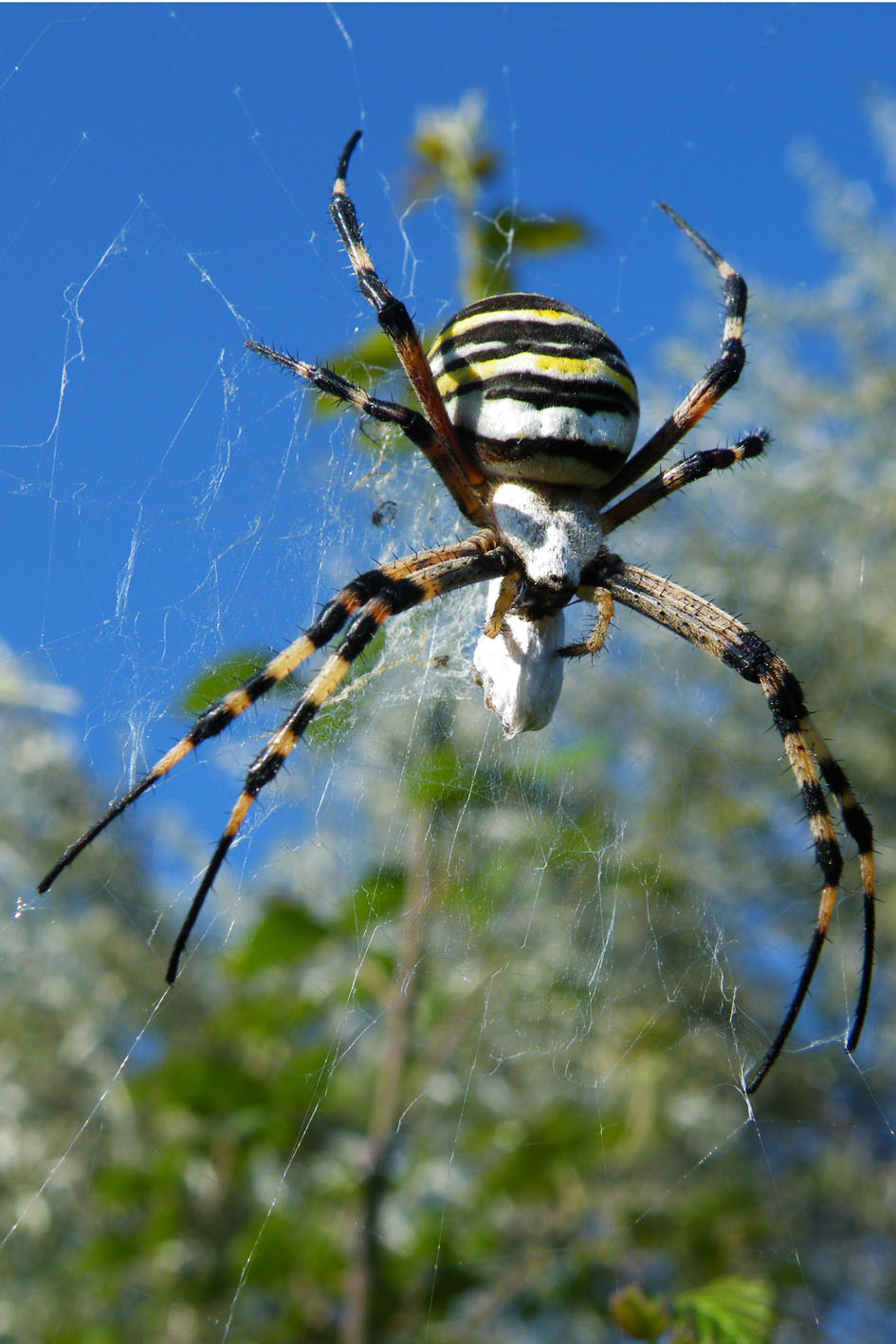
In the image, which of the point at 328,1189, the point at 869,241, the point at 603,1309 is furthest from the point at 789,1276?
the point at 869,241

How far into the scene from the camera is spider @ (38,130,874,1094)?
8.36 ft

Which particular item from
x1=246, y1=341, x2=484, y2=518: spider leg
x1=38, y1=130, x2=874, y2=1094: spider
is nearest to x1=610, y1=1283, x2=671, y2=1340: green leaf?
x1=38, y1=130, x2=874, y2=1094: spider

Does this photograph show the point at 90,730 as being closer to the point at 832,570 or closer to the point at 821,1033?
the point at 821,1033

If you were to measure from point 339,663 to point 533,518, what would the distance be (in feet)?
2.34

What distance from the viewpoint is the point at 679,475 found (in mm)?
3035

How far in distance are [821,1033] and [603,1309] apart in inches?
170

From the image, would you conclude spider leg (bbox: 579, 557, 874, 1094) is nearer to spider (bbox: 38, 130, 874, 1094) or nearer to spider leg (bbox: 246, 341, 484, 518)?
spider (bbox: 38, 130, 874, 1094)

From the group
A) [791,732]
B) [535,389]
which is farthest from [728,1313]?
[535,389]

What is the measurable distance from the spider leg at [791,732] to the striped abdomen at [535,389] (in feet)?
1.56

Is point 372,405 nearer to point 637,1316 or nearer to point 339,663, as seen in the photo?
point 339,663

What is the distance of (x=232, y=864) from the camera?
2449mm

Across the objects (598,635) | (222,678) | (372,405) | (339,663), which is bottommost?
(222,678)

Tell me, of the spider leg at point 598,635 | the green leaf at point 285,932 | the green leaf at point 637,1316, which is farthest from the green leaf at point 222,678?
the green leaf at point 637,1316

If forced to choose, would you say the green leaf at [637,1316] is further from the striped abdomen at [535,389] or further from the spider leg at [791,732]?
the striped abdomen at [535,389]
